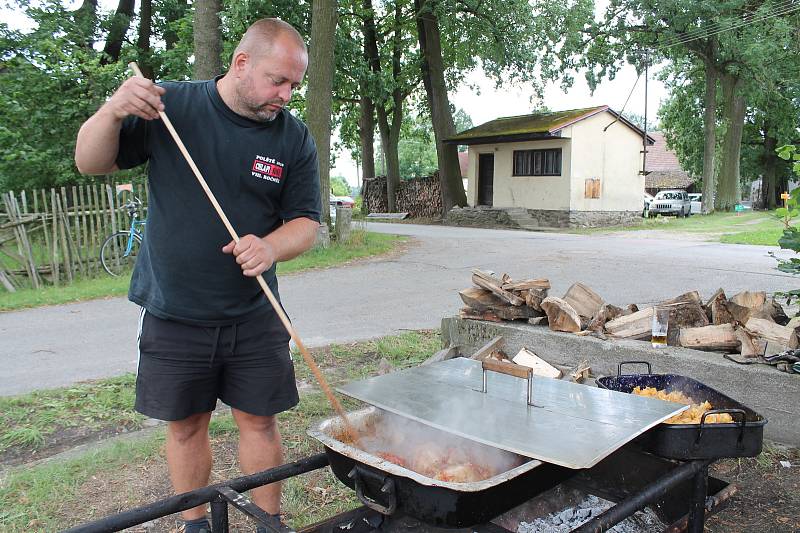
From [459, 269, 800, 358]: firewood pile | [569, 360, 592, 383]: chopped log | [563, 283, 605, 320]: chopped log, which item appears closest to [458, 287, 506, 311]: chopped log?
[459, 269, 800, 358]: firewood pile

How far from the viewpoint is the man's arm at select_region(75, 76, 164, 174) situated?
206cm

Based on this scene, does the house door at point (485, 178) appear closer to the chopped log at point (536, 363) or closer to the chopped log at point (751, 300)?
the chopped log at point (751, 300)

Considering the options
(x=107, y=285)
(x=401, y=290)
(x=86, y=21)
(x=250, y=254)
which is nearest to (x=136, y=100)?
(x=250, y=254)

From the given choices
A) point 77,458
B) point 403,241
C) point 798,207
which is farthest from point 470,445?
point 403,241

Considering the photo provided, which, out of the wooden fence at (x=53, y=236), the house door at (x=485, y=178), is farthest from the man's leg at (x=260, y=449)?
the house door at (x=485, y=178)

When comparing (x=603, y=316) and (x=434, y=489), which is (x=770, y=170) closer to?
(x=603, y=316)

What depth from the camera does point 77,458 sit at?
10.9 feet

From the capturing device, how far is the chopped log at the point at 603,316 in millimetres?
4098

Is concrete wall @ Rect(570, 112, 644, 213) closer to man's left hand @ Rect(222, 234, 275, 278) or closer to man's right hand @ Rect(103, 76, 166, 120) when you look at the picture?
man's left hand @ Rect(222, 234, 275, 278)

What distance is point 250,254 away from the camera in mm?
2098

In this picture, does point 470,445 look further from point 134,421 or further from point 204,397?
point 134,421

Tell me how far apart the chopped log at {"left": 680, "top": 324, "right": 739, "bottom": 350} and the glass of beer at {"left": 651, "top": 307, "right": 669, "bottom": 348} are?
0.11 meters

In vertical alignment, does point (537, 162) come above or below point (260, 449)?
above

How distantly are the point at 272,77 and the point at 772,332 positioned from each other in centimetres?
323
